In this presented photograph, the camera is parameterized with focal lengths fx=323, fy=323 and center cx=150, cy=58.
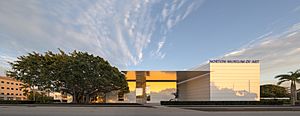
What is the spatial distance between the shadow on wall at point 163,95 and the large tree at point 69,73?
63.9 ft

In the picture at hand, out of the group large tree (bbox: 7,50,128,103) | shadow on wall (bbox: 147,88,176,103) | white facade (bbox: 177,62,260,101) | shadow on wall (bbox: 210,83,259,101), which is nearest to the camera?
large tree (bbox: 7,50,128,103)

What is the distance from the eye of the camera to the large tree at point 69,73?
39625 millimetres

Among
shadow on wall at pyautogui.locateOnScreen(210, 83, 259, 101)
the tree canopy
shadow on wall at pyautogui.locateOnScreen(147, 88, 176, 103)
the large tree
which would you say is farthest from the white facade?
the tree canopy

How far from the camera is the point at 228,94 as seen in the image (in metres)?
45.2

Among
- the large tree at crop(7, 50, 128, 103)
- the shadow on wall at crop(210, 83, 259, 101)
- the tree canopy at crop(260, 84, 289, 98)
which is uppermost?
the large tree at crop(7, 50, 128, 103)

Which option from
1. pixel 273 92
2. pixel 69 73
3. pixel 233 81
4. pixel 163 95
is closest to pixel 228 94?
pixel 233 81

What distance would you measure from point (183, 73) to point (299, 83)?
16.7 meters

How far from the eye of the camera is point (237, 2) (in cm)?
2303

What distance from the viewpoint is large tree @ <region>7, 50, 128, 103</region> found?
39625 millimetres

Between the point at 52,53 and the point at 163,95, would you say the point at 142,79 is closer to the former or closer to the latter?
the point at 163,95

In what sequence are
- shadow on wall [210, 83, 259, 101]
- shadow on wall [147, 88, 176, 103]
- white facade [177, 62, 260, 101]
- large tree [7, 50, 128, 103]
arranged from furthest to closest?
shadow on wall [147, 88, 176, 103]
shadow on wall [210, 83, 259, 101]
white facade [177, 62, 260, 101]
large tree [7, 50, 128, 103]

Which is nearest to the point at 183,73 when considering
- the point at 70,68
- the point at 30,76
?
the point at 70,68

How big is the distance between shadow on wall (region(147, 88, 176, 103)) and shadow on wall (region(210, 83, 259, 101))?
61.2 feet

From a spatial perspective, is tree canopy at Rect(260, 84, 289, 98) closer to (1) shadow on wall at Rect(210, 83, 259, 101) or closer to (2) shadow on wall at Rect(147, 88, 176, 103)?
(2) shadow on wall at Rect(147, 88, 176, 103)
